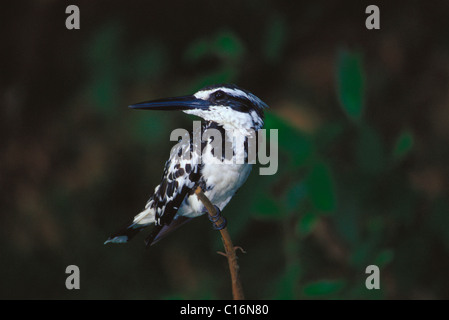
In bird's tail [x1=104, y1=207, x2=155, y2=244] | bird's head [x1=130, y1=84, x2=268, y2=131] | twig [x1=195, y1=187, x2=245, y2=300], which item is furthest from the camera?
bird's tail [x1=104, y1=207, x2=155, y2=244]

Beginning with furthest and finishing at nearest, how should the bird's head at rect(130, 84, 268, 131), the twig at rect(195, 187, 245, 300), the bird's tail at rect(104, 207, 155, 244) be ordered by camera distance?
the bird's tail at rect(104, 207, 155, 244), the bird's head at rect(130, 84, 268, 131), the twig at rect(195, 187, 245, 300)

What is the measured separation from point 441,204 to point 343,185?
0.27 metres

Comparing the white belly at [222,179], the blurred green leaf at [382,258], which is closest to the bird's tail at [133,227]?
the white belly at [222,179]

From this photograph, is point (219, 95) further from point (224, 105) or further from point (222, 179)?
point (222, 179)

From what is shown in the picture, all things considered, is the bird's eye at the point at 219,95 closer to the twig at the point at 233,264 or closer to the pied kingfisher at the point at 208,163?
the pied kingfisher at the point at 208,163

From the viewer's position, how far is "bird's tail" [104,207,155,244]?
3.06 ft

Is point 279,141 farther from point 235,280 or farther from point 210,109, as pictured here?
point 235,280

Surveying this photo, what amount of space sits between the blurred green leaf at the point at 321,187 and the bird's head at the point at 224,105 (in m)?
0.13

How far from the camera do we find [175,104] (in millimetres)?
806

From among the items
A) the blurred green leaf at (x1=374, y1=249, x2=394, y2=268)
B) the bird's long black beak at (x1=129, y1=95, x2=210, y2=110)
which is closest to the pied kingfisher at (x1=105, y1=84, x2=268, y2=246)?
the bird's long black beak at (x1=129, y1=95, x2=210, y2=110)

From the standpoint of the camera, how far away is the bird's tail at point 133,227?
93 centimetres

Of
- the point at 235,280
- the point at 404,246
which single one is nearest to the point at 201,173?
the point at 235,280

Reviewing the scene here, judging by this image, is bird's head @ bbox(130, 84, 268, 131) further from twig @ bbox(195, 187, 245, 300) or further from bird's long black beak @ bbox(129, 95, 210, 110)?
twig @ bbox(195, 187, 245, 300)

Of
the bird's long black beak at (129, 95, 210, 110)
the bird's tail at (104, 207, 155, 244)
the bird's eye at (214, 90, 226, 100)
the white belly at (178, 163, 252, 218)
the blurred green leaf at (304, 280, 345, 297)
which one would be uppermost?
the bird's eye at (214, 90, 226, 100)
